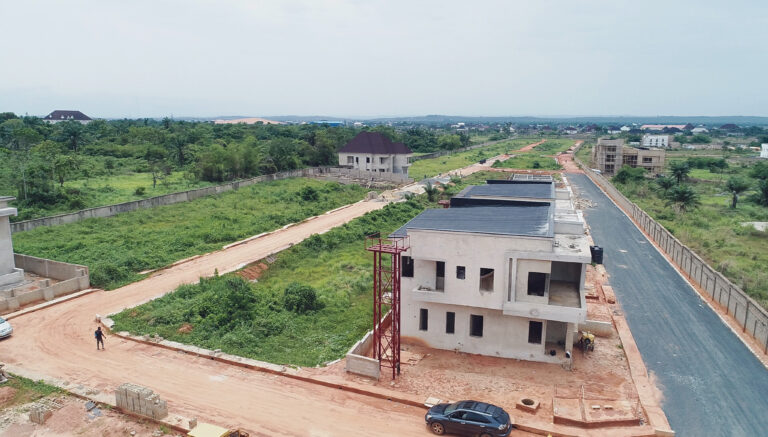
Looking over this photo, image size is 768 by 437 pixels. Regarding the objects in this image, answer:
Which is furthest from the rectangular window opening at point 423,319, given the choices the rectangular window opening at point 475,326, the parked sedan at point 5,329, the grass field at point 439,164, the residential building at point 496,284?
the grass field at point 439,164

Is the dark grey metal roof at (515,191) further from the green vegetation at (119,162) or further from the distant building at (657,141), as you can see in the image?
the distant building at (657,141)

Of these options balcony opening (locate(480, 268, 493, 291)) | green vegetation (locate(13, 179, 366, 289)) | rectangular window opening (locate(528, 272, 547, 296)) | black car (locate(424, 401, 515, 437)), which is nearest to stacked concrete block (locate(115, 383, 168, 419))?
black car (locate(424, 401, 515, 437))

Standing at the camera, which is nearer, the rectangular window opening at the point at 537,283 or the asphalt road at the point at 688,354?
the asphalt road at the point at 688,354

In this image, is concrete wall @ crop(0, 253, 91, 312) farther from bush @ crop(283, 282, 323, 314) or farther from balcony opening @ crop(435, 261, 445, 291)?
balcony opening @ crop(435, 261, 445, 291)

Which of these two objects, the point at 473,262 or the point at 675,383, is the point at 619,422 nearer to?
the point at 675,383

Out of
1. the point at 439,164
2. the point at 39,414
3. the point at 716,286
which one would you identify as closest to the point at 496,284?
the point at 716,286

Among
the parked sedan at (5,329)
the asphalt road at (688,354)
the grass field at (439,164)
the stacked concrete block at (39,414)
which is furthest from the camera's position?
the grass field at (439,164)

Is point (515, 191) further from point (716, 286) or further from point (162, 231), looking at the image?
point (162, 231)
